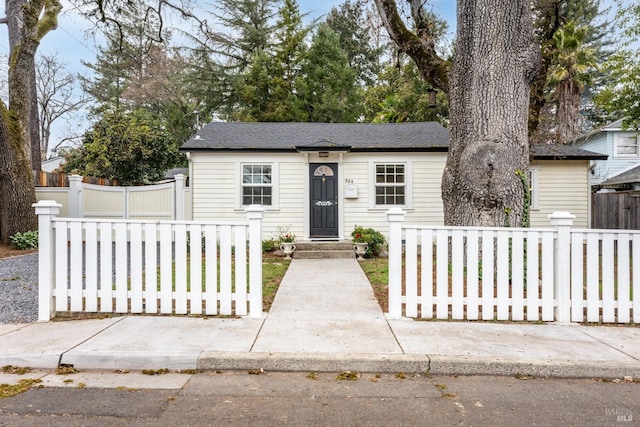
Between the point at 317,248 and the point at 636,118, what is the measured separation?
31.1ft

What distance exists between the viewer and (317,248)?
1018 cm

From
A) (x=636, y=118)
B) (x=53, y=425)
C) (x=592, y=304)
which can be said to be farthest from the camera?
(x=636, y=118)

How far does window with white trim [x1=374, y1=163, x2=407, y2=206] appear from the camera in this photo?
11492mm

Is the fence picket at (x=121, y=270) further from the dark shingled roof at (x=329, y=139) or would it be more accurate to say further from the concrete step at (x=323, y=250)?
the dark shingled roof at (x=329, y=139)

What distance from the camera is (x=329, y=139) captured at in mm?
12031

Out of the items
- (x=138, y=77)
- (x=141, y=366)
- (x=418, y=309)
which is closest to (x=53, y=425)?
(x=141, y=366)

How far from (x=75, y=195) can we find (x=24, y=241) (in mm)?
1989

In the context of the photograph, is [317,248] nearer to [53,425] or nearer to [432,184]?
[432,184]

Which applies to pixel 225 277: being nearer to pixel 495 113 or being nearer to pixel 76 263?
pixel 76 263

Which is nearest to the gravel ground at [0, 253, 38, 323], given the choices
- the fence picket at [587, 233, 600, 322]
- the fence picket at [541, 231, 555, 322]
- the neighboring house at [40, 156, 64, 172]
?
the fence picket at [541, 231, 555, 322]

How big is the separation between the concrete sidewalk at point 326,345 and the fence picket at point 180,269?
0.18 m

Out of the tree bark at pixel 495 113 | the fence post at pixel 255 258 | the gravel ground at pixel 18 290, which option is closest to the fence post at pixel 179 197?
the gravel ground at pixel 18 290

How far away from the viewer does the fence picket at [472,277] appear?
15.0ft

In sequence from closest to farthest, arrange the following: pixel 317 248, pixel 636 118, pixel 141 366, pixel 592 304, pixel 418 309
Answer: pixel 141 366, pixel 592 304, pixel 418 309, pixel 317 248, pixel 636 118
